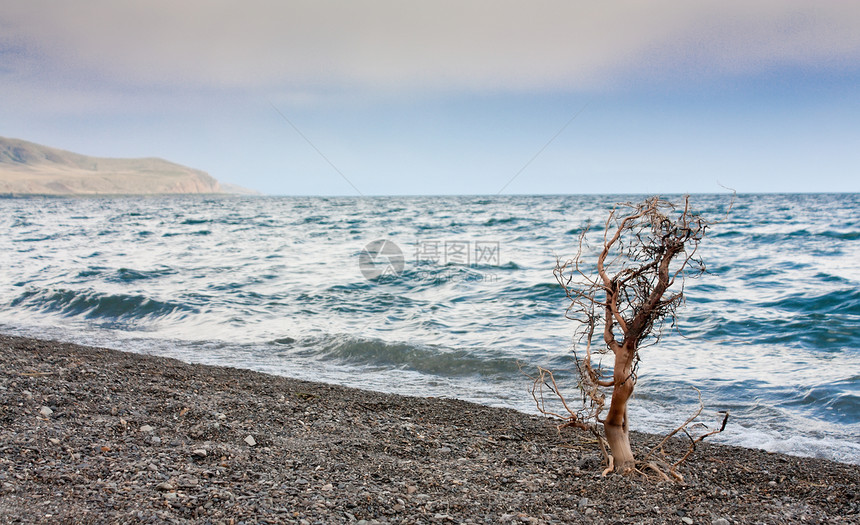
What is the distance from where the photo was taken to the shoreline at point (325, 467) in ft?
10.1

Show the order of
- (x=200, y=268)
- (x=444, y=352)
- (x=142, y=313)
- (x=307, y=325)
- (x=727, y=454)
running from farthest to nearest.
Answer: (x=200, y=268), (x=142, y=313), (x=307, y=325), (x=444, y=352), (x=727, y=454)

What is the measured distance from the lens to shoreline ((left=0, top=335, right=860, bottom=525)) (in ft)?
10.1

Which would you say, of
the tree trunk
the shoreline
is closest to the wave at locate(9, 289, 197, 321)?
the shoreline

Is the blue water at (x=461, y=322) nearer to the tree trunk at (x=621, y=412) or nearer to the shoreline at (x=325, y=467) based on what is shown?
the shoreline at (x=325, y=467)

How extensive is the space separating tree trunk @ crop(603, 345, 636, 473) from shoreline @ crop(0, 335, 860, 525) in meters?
0.14

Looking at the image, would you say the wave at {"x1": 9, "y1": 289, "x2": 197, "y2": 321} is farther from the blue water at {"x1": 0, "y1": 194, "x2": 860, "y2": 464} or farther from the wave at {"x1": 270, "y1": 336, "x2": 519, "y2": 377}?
the wave at {"x1": 270, "y1": 336, "x2": 519, "y2": 377}

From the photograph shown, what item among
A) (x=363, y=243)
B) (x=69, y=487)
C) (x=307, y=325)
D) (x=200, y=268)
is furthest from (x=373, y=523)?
(x=363, y=243)

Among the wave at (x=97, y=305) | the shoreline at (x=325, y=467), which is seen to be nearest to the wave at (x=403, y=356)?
the shoreline at (x=325, y=467)

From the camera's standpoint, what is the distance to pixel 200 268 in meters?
15.9

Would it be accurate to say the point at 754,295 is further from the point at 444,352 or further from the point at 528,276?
the point at 444,352

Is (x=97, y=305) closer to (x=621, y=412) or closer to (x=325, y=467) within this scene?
(x=325, y=467)

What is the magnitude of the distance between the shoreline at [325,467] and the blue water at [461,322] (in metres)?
1.29

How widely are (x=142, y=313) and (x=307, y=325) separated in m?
3.58

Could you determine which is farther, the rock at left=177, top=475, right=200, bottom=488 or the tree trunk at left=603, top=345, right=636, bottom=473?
the tree trunk at left=603, top=345, right=636, bottom=473
